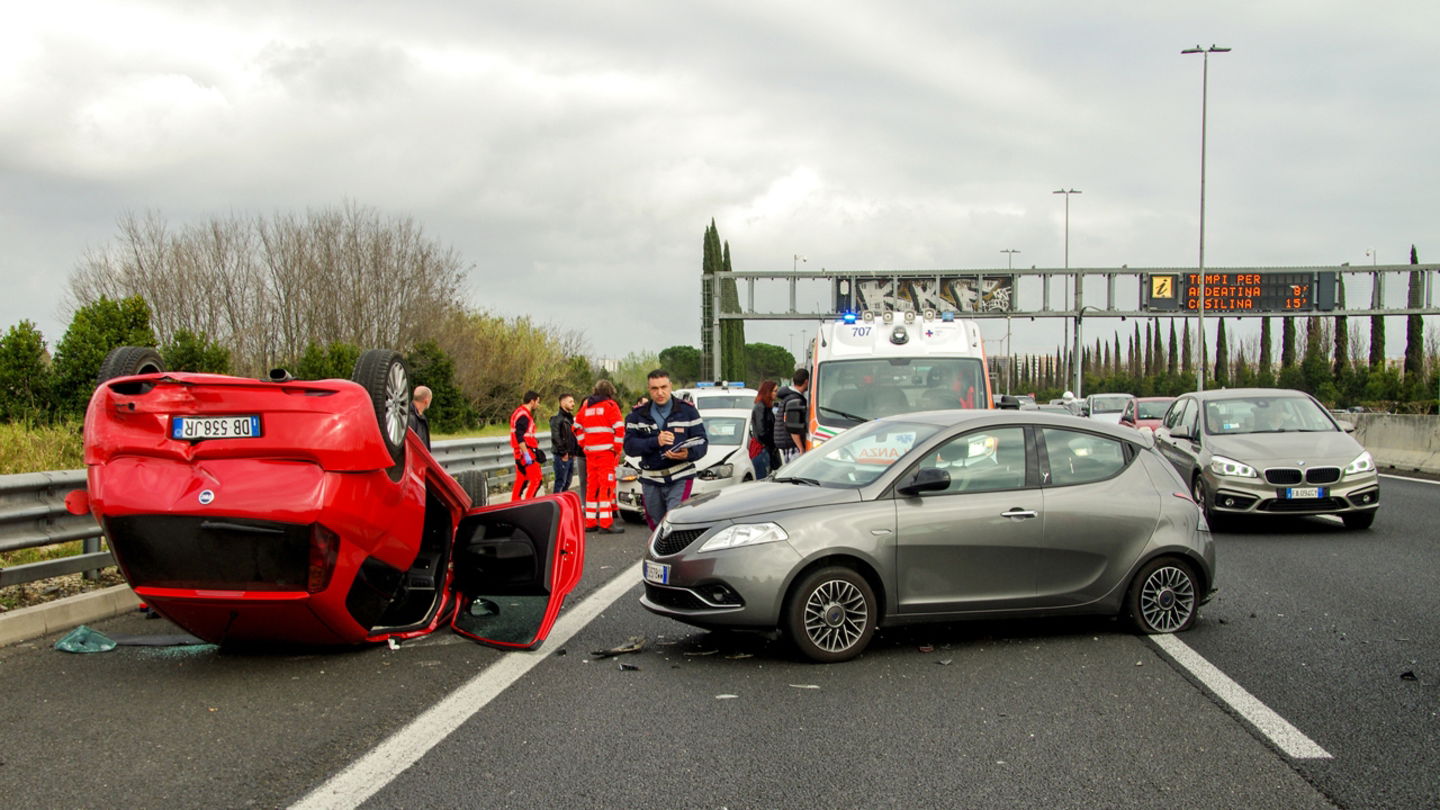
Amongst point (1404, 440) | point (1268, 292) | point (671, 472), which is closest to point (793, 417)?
point (671, 472)

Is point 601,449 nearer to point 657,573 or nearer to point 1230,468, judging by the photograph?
point 657,573

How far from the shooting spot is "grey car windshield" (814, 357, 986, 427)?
13783 millimetres

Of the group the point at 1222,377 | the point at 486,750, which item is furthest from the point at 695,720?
the point at 1222,377

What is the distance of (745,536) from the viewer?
6.80m

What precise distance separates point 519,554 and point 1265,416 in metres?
10.2

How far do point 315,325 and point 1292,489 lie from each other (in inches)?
1269

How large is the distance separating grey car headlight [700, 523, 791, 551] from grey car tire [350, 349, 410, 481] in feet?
5.89

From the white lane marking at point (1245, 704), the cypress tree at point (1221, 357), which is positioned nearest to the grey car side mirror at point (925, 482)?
the white lane marking at point (1245, 704)

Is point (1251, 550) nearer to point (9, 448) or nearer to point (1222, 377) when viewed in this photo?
point (9, 448)

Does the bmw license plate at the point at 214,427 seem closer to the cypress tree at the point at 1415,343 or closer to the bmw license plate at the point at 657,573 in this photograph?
the bmw license plate at the point at 657,573

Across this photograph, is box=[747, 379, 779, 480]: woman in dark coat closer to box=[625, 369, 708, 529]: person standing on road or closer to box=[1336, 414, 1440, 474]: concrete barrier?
box=[625, 369, 708, 529]: person standing on road

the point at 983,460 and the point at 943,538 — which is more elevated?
the point at 983,460

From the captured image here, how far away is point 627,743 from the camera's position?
515 cm

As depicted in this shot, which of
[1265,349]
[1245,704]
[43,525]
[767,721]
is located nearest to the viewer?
[767,721]
